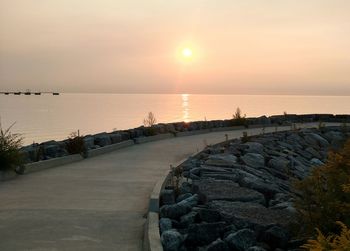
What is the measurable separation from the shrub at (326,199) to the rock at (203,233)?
3.45ft

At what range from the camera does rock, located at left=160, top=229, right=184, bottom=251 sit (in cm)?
564

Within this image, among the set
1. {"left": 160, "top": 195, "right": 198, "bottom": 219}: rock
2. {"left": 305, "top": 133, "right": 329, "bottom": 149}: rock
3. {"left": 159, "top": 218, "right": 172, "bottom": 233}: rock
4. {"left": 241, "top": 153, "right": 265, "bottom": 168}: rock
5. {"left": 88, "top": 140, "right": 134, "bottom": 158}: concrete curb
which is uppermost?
{"left": 88, "top": 140, "right": 134, "bottom": 158}: concrete curb

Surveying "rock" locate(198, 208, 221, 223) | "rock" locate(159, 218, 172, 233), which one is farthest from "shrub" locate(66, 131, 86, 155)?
"rock" locate(198, 208, 221, 223)

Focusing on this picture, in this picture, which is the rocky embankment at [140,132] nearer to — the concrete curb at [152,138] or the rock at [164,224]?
the concrete curb at [152,138]

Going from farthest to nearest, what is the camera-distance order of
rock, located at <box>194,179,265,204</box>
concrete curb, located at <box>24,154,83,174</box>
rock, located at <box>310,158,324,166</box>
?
rock, located at <box>310,158,324,166</box>, concrete curb, located at <box>24,154,83,174</box>, rock, located at <box>194,179,265,204</box>

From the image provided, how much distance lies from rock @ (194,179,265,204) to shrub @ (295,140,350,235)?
165cm

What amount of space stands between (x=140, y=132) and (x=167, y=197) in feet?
35.4

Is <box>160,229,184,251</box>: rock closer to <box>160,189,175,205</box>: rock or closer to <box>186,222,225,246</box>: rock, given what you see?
<box>186,222,225,246</box>: rock

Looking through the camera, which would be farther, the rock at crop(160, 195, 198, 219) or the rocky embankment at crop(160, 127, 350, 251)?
the rock at crop(160, 195, 198, 219)

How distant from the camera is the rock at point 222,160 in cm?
1128

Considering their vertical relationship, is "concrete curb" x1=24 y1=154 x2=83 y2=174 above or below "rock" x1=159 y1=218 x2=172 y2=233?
above

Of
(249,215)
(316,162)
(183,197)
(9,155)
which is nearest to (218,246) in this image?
(249,215)

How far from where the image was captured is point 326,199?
5.59 m

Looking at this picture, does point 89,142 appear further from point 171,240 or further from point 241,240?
point 241,240
